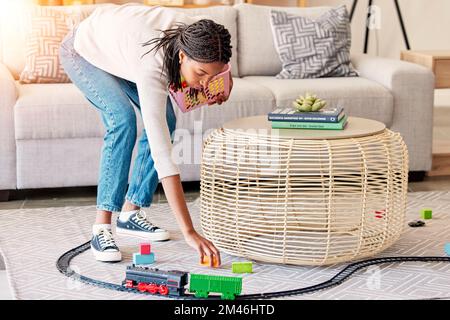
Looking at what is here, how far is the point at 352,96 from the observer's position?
3.95 meters

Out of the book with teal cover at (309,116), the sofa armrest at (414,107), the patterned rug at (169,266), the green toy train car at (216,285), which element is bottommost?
the patterned rug at (169,266)

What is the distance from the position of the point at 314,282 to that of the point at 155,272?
487 millimetres

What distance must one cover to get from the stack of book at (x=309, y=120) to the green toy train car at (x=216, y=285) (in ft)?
2.14

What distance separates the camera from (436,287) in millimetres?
2648

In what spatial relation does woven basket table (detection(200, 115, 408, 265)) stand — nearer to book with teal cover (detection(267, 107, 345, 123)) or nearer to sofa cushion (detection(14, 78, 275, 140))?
book with teal cover (detection(267, 107, 345, 123))

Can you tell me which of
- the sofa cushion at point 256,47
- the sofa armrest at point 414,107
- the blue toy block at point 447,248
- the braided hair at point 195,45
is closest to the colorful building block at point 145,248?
the braided hair at point 195,45

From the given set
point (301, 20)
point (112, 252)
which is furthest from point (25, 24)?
point (112, 252)

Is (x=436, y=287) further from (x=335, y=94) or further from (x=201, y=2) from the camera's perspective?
(x=201, y=2)

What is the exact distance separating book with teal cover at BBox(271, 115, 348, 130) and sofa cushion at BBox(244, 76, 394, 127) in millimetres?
959

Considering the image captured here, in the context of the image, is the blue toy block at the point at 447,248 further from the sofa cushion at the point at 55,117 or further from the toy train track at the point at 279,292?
the sofa cushion at the point at 55,117

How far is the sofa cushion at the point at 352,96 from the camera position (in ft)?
12.9

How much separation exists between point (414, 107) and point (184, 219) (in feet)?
6.06

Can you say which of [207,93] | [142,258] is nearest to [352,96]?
[207,93]

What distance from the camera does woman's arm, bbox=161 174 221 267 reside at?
98.0 inches
